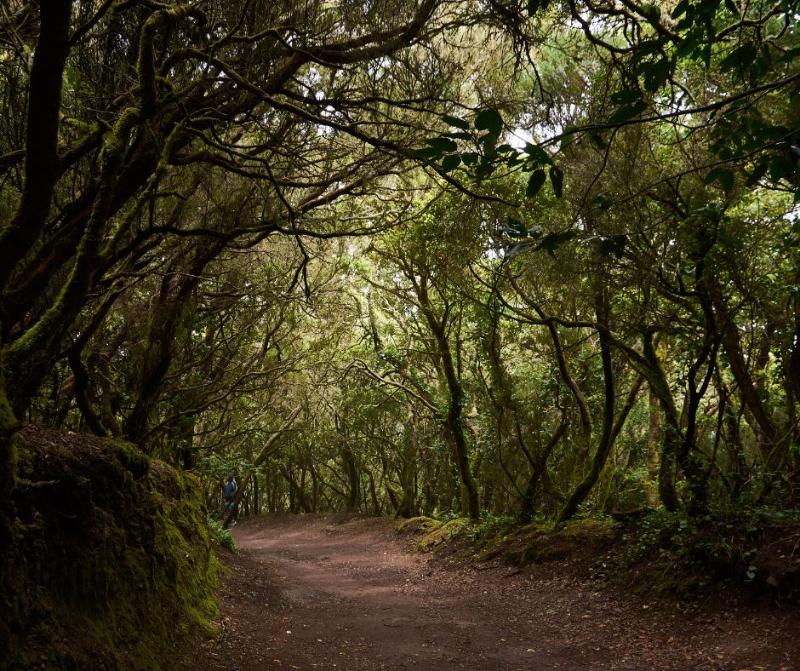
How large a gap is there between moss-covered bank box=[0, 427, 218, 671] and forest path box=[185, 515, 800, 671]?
0.65m

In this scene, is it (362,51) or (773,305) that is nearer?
(362,51)

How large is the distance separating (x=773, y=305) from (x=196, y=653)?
769 cm

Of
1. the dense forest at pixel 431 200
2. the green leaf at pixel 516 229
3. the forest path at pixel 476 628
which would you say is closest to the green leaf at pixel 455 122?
the dense forest at pixel 431 200

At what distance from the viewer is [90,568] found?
438 cm

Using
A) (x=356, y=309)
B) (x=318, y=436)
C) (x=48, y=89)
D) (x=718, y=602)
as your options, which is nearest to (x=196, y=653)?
(x=48, y=89)

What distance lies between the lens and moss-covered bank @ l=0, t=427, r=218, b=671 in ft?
11.8

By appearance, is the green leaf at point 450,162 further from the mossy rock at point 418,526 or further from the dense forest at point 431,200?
the mossy rock at point 418,526

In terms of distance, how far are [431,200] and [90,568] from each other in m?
5.78

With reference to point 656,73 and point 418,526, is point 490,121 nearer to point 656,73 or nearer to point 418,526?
point 656,73

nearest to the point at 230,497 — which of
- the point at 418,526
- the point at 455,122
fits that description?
the point at 418,526

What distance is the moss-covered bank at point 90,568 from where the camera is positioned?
3582mm

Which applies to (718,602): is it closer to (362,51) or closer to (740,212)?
(740,212)

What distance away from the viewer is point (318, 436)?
86.2 feet

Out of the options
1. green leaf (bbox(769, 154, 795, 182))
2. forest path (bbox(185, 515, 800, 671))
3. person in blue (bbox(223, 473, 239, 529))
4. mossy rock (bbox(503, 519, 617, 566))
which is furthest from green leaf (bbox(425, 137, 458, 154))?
person in blue (bbox(223, 473, 239, 529))
